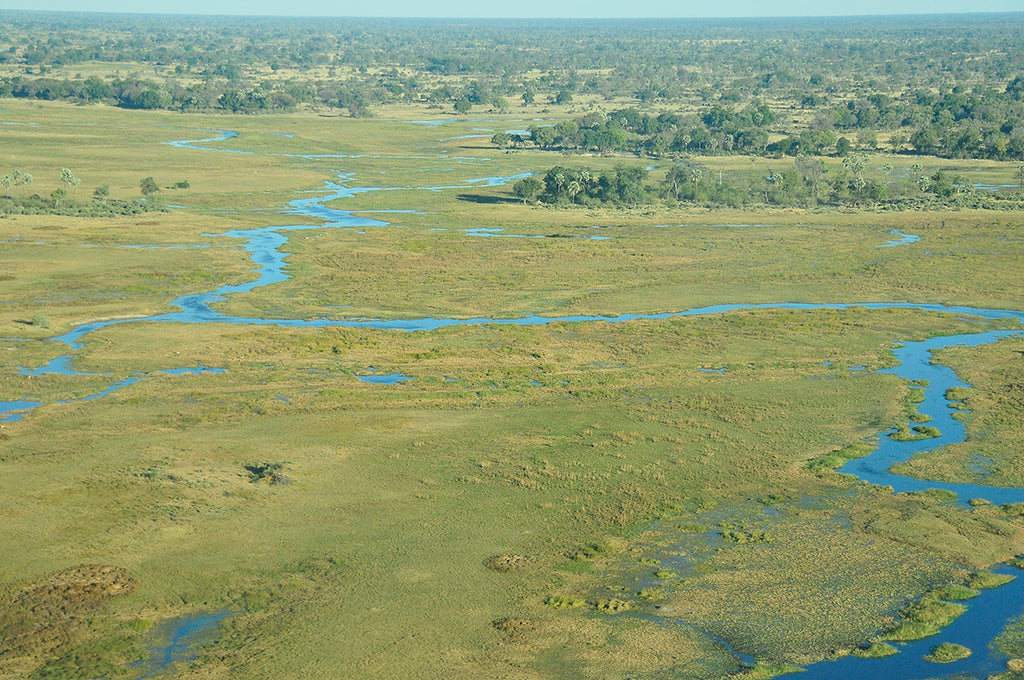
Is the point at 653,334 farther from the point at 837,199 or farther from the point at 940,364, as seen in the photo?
the point at 837,199

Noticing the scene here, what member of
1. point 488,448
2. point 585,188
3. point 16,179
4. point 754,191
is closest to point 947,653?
point 488,448

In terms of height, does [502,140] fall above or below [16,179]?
above

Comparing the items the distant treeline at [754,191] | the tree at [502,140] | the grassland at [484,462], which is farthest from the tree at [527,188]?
the tree at [502,140]

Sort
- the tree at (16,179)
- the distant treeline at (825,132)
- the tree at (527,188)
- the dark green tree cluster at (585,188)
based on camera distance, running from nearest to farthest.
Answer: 1. the tree at (16,179)
2. the tree at (527,188)
3. the dark green tree cluster at (585,188)
4. the distant treeline at (825,132)

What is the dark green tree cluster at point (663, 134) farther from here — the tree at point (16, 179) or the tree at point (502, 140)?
the tree at point (16, 179)

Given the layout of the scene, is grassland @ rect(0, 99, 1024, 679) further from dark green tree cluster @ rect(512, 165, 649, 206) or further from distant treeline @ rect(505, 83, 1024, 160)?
distant treeline @ rect(505, 83, 1024, 160)

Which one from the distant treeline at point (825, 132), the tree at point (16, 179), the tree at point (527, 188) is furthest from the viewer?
the distant treeline at point (825, 132)

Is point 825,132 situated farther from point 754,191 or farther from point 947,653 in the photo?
point 947,653

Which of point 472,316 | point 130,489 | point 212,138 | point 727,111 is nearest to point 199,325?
point 472,316

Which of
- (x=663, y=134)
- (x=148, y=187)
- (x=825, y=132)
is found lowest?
(x=148, y=187)
